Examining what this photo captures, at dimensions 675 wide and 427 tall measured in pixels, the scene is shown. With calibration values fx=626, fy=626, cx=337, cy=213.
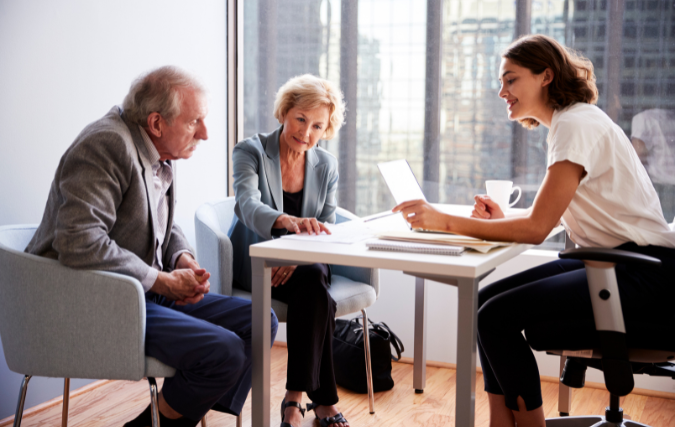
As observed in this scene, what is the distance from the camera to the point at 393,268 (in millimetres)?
1379

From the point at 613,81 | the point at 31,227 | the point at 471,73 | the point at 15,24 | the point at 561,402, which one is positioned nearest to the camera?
the point at 31,227

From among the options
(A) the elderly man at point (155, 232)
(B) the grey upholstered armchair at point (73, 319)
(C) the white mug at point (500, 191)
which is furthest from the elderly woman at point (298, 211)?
(C) the white mug at point (500, 191)

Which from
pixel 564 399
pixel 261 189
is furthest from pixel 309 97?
pixel 564 399

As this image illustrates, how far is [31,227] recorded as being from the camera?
67.9 inches

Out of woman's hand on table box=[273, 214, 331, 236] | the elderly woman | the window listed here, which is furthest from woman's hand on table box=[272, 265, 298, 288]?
the window

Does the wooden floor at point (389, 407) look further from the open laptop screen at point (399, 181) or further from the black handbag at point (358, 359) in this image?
the open laptop screen at point (399, 181)

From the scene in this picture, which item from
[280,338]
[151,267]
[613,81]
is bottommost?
[280,338]

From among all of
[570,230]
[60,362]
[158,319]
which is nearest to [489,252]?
[570,230]

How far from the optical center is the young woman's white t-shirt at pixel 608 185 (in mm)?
1587

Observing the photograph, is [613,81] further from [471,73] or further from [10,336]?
[10,336]

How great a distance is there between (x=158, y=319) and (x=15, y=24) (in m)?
1.11

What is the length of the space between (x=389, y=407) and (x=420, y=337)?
343mm

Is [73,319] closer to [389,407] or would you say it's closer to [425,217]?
[425,217]

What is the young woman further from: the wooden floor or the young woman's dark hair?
the wooden floor
